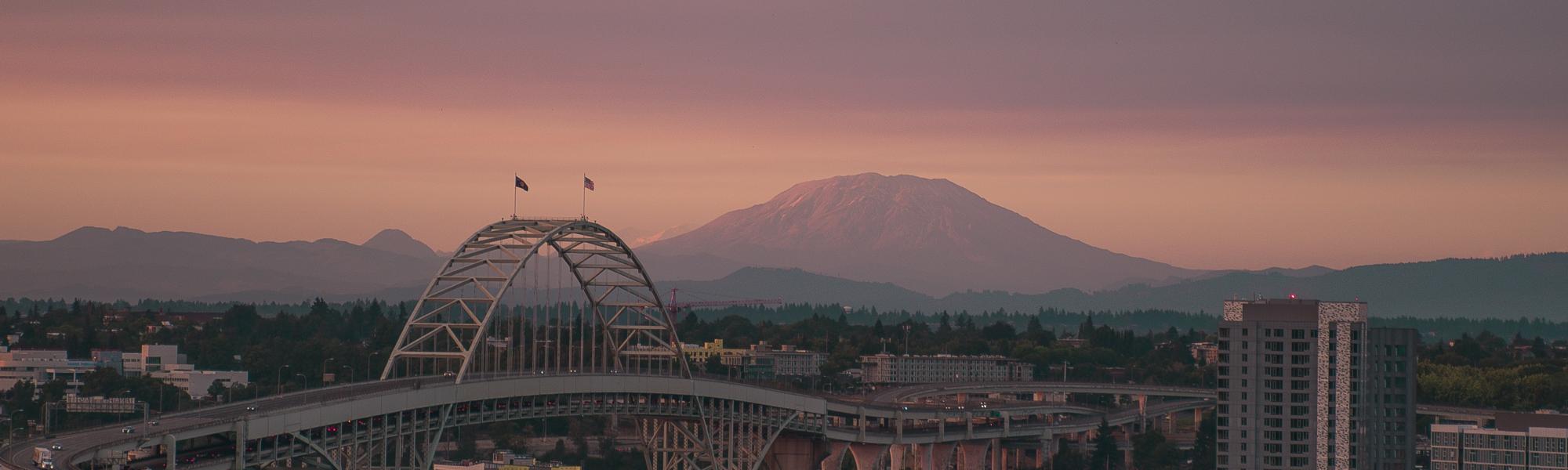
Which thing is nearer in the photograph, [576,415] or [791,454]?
[576,415]

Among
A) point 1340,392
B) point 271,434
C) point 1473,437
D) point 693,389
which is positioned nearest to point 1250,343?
point 1340,392

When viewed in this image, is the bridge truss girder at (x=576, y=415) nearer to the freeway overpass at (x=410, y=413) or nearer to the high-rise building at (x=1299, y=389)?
the freeway overpass at (x=410, y=413)

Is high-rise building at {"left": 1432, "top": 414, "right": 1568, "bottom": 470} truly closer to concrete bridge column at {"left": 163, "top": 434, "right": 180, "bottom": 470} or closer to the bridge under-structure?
the bridge under-structure

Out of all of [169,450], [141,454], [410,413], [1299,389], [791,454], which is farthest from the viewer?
[791,454]

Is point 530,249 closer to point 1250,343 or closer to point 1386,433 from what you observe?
point 1250,343

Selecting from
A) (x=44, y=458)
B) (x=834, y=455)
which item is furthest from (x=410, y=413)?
(x=834, y=455)

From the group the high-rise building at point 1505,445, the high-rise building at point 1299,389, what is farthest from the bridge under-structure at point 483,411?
the high-rise building at point 1505,445

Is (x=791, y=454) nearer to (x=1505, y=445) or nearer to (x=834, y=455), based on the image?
(x=834, y=455)
